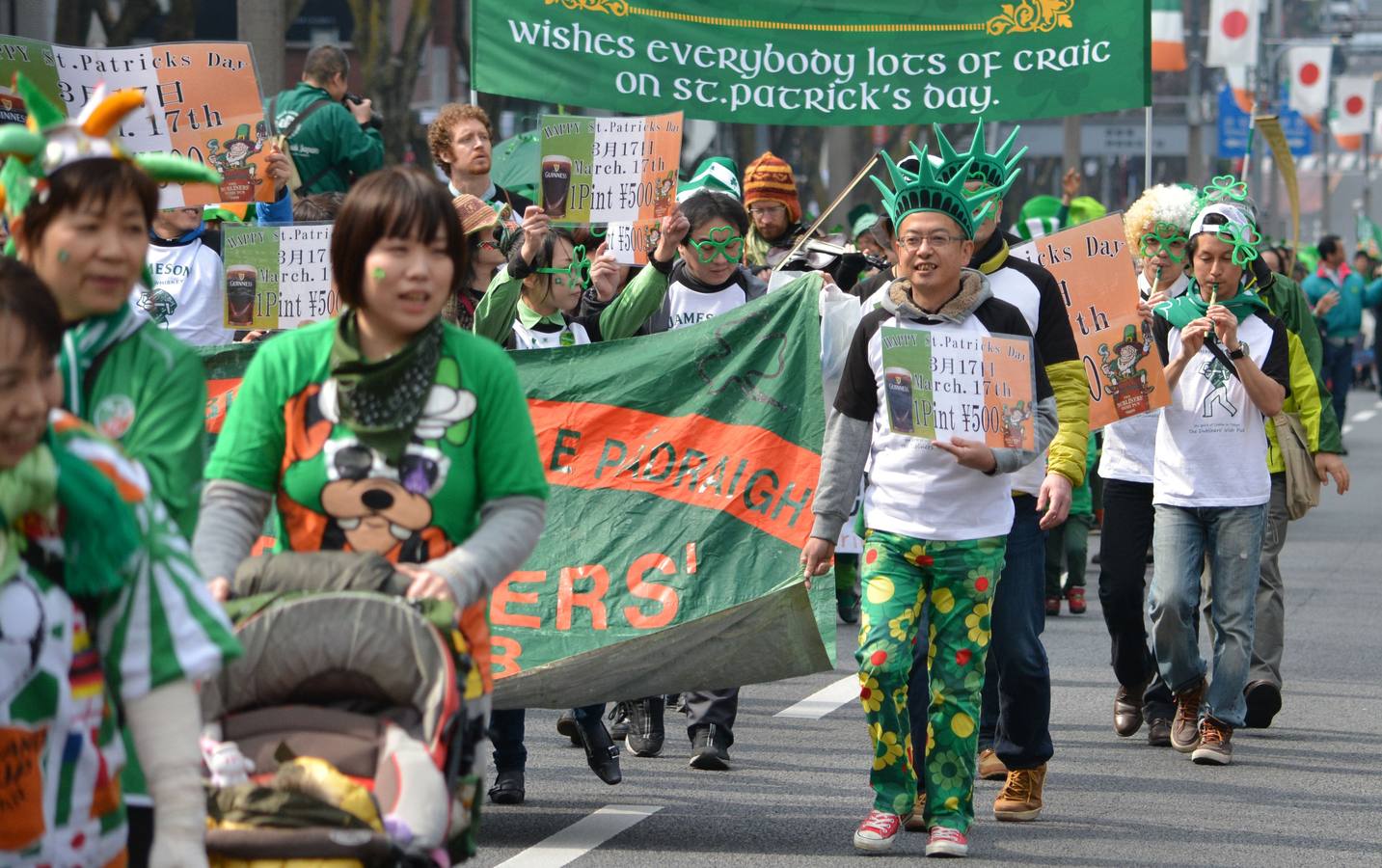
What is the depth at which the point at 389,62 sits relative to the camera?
2483 centimetres

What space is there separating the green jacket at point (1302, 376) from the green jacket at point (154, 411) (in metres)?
5.36

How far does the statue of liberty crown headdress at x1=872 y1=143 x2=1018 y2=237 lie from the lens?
6523 mm

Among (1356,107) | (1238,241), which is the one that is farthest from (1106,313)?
(1356,107)

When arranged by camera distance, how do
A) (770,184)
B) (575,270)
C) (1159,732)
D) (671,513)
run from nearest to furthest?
(671,513) < (575,270) < (1159,732) < (770,184)

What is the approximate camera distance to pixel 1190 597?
324 inches

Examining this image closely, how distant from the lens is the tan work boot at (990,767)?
793 centimetres

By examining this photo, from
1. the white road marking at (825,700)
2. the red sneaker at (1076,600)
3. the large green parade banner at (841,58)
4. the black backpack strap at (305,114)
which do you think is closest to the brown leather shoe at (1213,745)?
the white road marking at (825,700)

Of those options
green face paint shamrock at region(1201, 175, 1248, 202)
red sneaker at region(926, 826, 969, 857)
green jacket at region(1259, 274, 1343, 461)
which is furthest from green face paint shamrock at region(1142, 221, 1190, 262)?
red sneaker at region(926, 826, 969, 857)

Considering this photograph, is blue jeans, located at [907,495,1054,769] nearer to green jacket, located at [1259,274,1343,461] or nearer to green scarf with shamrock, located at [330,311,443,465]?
green jacket, located at [1259,274,1343,461]

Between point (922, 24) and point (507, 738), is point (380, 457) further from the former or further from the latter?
point (922, 24)

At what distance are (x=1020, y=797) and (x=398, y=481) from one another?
355cm

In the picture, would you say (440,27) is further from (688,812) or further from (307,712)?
(307,712)

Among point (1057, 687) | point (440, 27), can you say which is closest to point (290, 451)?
point (1057, 687)

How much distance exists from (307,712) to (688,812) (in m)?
3.44
